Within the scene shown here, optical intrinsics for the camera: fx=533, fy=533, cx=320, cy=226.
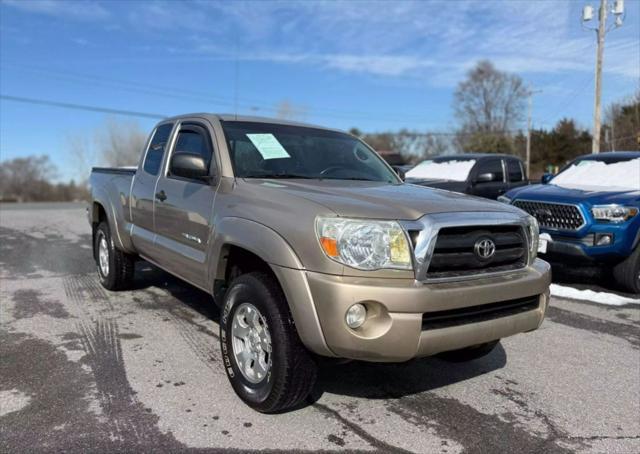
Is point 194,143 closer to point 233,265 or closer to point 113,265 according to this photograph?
point 233,265

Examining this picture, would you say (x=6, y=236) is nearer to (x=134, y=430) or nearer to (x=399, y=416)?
(x=134, y=430)

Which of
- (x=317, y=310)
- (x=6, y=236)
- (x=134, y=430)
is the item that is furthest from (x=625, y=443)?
(x=6, y=236)

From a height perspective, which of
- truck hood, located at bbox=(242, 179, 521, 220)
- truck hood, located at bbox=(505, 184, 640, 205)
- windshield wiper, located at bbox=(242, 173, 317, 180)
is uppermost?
windshield wiper, located at bbox=(242, 173, 317, 180)

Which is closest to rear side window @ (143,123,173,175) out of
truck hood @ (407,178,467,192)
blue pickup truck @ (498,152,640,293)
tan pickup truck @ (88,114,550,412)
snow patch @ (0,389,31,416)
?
tan pickup truck @ (88,114,550,412)

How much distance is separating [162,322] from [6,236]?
8.05 metres

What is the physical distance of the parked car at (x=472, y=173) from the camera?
34.4 ft

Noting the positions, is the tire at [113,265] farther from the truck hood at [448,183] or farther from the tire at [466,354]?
the truck hood at [448,183]

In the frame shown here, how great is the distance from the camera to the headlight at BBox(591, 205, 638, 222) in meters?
6.49

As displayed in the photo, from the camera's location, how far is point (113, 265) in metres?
6.00

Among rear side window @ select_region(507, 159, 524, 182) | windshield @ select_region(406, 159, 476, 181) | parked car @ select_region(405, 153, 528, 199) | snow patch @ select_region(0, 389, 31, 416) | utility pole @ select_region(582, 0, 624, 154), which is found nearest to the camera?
snow patch @ select_region(0, 389, 31, 416)

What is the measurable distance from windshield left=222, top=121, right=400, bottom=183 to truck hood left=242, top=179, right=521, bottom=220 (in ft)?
0.85

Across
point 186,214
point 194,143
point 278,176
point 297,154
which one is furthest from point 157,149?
point 278,176

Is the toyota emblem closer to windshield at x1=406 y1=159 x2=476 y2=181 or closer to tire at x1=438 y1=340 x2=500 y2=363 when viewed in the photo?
tire at x1=438 y1=340 x2=500 y2=363

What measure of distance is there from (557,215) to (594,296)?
110cm
